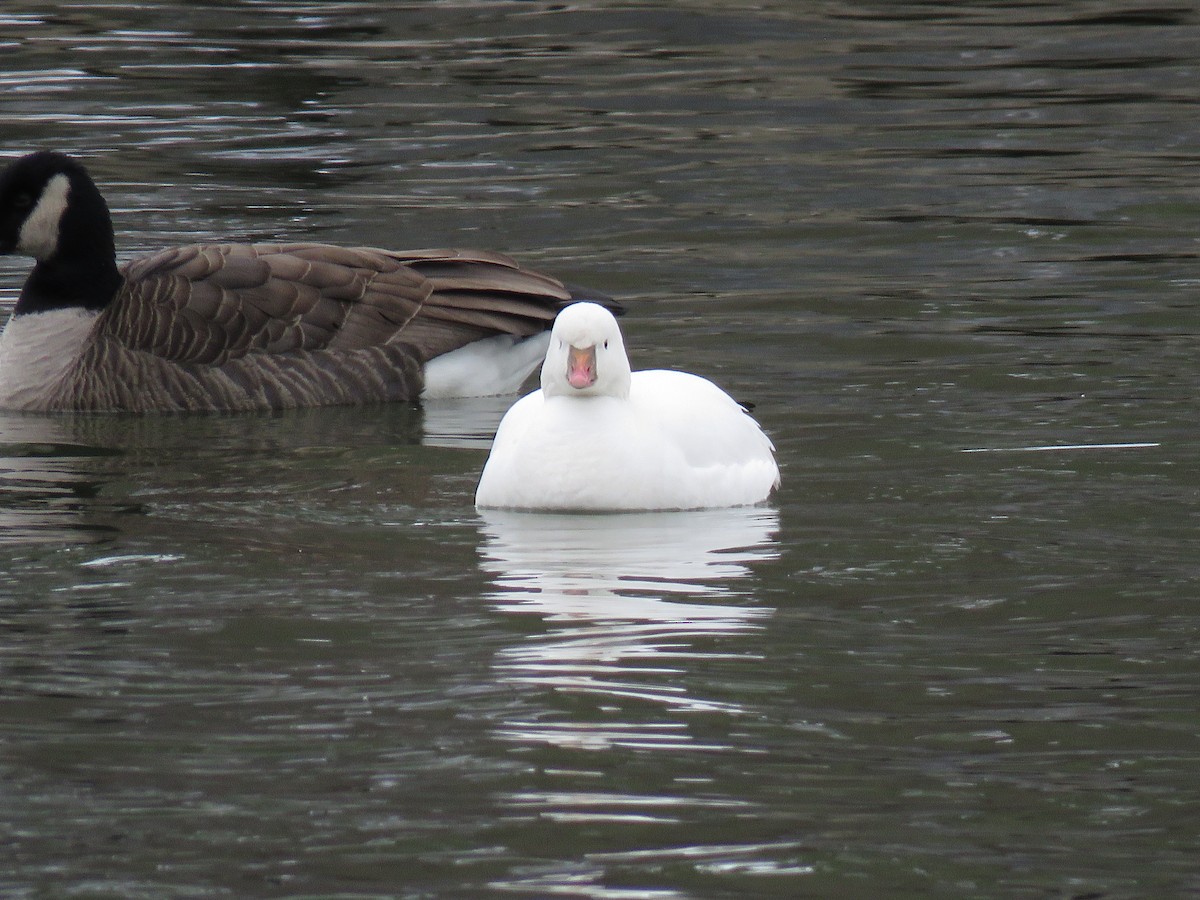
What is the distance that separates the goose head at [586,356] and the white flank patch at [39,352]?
3.74m

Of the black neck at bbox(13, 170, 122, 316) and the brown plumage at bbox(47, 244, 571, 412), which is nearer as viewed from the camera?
the brown plumage at bbox(47, 244, 571, 412)

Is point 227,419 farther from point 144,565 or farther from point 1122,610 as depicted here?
point 1122,610

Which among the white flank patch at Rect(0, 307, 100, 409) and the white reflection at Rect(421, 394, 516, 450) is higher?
the white flank patch at Rect(0, 307, 100, 409)

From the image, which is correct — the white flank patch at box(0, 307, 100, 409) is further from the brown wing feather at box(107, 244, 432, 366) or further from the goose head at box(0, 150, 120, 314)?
the brown wing feather at box(107, 244, 432, 366)

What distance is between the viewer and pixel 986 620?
6836 mm

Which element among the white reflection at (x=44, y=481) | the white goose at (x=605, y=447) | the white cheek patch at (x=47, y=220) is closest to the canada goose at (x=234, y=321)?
the white cheek patch at (x=47, y=220)

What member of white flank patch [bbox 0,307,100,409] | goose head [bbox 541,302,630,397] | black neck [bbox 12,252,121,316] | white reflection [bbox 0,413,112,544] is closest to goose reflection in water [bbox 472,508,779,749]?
goose head [bbox 541,302,630,397]

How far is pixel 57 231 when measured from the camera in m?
11.7

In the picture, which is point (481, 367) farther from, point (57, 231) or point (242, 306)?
point (57, 231)

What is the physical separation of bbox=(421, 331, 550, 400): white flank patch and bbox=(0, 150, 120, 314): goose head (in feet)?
5.55

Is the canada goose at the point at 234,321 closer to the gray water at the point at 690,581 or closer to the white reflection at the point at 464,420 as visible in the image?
the white reflection at the point at 464,420

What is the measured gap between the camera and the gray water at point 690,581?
509 cm

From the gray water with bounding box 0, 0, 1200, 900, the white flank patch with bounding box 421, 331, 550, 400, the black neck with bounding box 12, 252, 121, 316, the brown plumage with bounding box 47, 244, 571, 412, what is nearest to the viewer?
the gray water with bounding box 0, 0, 1200, 900

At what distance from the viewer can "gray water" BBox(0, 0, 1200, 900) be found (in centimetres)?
509
